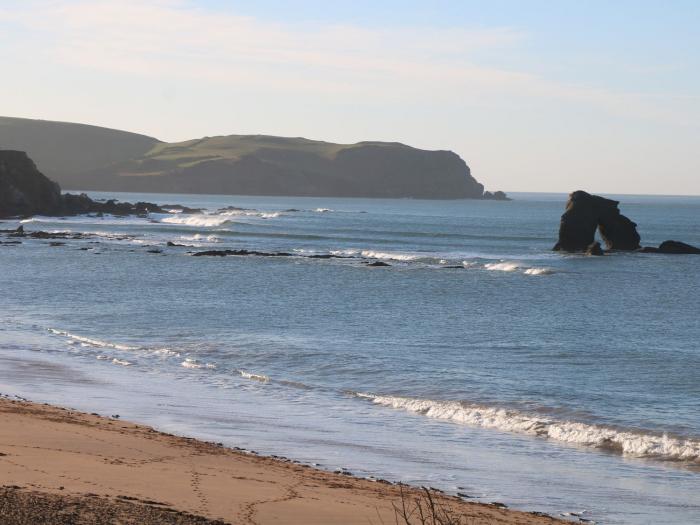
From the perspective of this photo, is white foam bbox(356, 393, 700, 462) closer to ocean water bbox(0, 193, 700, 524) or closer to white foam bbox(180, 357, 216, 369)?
ocean water bbox(0, 193, 700, 524)

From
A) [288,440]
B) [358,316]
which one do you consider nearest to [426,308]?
[358,316]

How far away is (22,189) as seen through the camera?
11412cm

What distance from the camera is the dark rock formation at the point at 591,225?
2992 inches

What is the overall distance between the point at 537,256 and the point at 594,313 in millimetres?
35822

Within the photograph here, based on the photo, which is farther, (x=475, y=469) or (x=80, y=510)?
(x=475, y=469)

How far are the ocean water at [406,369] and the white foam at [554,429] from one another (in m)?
0.05

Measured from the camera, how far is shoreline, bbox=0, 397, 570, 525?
Answer: 38.0ft

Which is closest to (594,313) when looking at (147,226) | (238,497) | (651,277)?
(651,277)

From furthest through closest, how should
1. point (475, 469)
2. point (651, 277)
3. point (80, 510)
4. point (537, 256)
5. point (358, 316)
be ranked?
point (537, 256)
point (651, 277)
point (358, 316)
point (475, 469)
point (80, 510)

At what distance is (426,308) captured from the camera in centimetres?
4116

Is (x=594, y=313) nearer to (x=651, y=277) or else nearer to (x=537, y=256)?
(x=651, y=277)

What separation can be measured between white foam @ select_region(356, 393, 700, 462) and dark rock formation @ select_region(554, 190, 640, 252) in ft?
186

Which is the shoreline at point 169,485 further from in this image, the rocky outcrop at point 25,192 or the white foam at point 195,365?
the rocky outcrop at point 25,192

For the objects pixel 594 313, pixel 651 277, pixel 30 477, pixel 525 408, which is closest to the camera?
pixel 30 477
